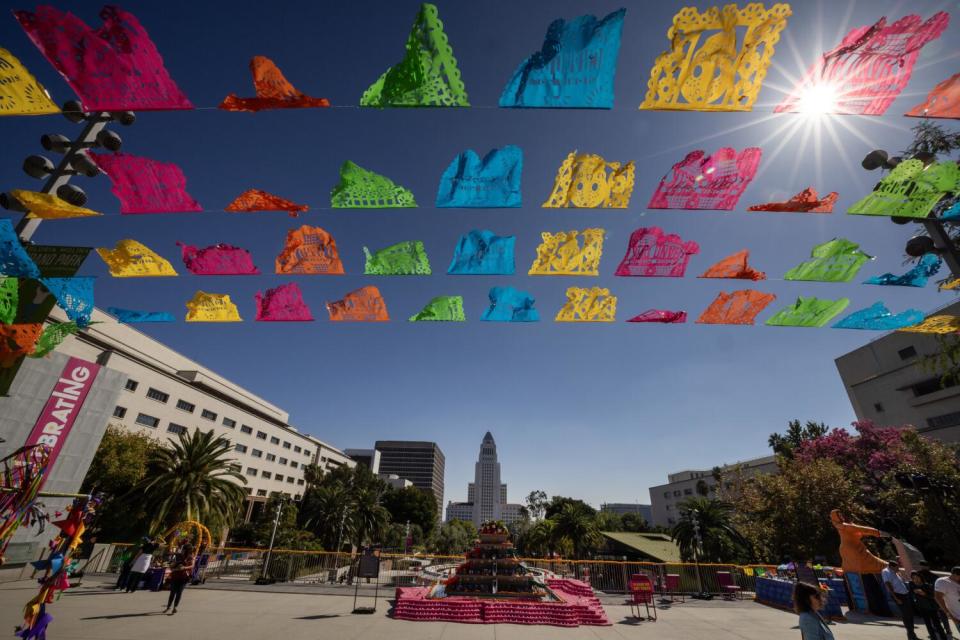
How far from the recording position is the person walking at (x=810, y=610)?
15.5 ft

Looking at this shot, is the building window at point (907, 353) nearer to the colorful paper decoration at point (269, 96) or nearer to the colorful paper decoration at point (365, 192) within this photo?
the colorful paper decoration at point (365, 192)

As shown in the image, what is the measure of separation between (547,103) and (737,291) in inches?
273

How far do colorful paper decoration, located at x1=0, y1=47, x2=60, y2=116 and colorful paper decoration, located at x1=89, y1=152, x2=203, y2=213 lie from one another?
1.10 metres

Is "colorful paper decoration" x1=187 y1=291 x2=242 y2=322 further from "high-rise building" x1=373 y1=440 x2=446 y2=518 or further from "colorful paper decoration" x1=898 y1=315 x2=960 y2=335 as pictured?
"high-rise building" x1=373 y1=440 x2=446 y2=518

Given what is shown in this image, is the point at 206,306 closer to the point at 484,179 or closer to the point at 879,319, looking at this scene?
the point at 484,179

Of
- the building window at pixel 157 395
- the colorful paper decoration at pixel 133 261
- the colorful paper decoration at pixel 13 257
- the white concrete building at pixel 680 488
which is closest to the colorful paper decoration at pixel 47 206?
the colorful paper decoration at pixel 13 257

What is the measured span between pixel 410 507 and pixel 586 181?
7724cm

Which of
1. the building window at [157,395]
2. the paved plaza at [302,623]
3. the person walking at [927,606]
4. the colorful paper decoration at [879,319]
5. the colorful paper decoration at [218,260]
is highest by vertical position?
the building window at [157,395]

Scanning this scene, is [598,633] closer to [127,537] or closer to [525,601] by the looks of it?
[525,601]

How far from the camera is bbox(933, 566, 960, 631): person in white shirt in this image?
637cm

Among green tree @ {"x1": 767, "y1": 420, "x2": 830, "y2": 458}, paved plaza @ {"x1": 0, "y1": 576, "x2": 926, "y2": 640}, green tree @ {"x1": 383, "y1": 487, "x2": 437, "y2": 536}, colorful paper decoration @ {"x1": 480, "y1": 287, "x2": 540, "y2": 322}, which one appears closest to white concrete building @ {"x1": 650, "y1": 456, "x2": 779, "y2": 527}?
green tree @ {"x1": 767, "y1": 420, "x2": 830, "y2": 458}

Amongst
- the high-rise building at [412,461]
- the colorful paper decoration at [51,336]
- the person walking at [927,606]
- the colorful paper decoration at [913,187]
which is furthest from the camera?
the high-rise building at [412,461]

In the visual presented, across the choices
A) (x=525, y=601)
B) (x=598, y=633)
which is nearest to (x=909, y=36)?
(x=598, y=633)

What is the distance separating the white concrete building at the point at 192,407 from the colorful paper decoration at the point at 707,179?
33764 mm
